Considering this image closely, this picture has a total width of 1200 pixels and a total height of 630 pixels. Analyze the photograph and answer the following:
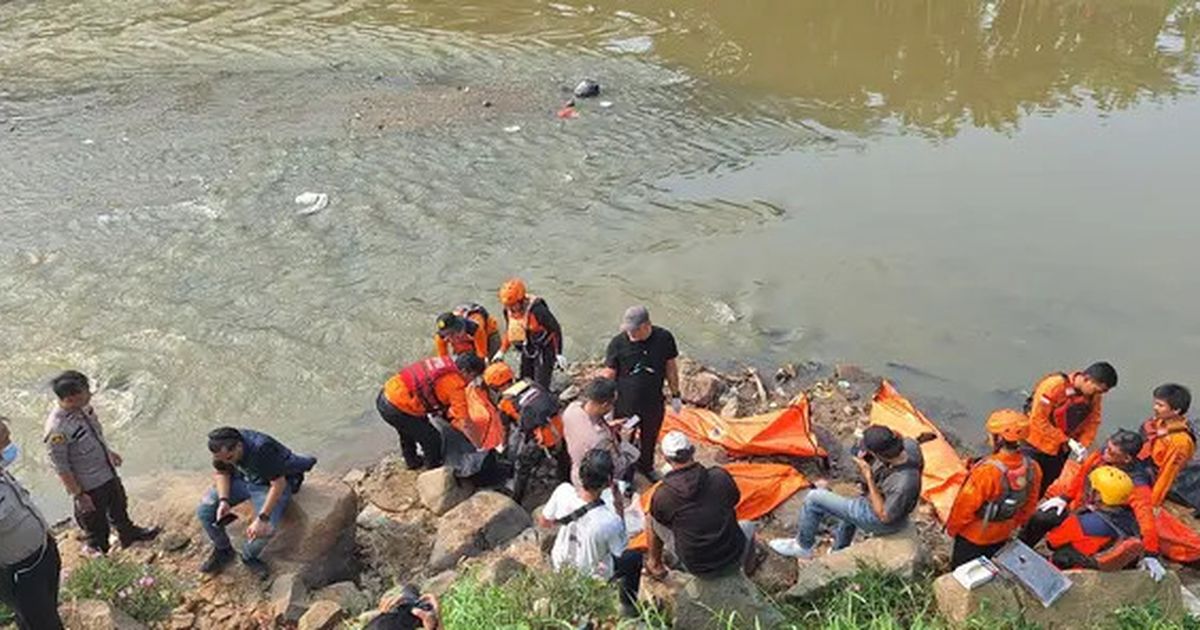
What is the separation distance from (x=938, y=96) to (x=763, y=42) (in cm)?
382

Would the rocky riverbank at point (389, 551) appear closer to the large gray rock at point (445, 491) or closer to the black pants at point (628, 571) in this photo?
the large gray rock at point (445, 491)

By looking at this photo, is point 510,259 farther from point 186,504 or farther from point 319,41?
point 319,41

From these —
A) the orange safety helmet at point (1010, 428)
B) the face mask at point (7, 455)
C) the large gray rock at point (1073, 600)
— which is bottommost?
the large gray rock at point (1073, 600)

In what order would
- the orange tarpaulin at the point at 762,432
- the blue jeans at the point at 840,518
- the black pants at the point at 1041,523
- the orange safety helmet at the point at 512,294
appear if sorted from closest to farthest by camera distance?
the black pants at the point at 1041,523 → the blue jeans at the point at 840,518 → the orange tarpaulin at the point at 762,432 → the orange safety helmet at the point at 512,294

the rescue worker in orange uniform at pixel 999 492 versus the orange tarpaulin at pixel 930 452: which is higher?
the rescue worker in orange uniform at pixel 999 492

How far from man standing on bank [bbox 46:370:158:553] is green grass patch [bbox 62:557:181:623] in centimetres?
45

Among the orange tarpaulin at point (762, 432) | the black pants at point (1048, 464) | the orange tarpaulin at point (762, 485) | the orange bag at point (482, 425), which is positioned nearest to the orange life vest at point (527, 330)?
the orange bag at point (482, 425)

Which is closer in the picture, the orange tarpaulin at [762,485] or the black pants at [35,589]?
the black pants at [35,589]

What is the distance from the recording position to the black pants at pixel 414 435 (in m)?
7.28

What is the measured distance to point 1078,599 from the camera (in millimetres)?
5113

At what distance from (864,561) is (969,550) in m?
0.59

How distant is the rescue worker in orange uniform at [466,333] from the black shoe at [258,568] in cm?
213

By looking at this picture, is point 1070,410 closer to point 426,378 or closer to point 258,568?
point 426,378

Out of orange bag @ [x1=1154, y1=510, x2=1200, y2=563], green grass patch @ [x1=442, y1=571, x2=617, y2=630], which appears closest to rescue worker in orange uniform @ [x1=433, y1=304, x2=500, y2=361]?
green grass patch @ [x1=442, y1=571, x2=617, y2=630]
